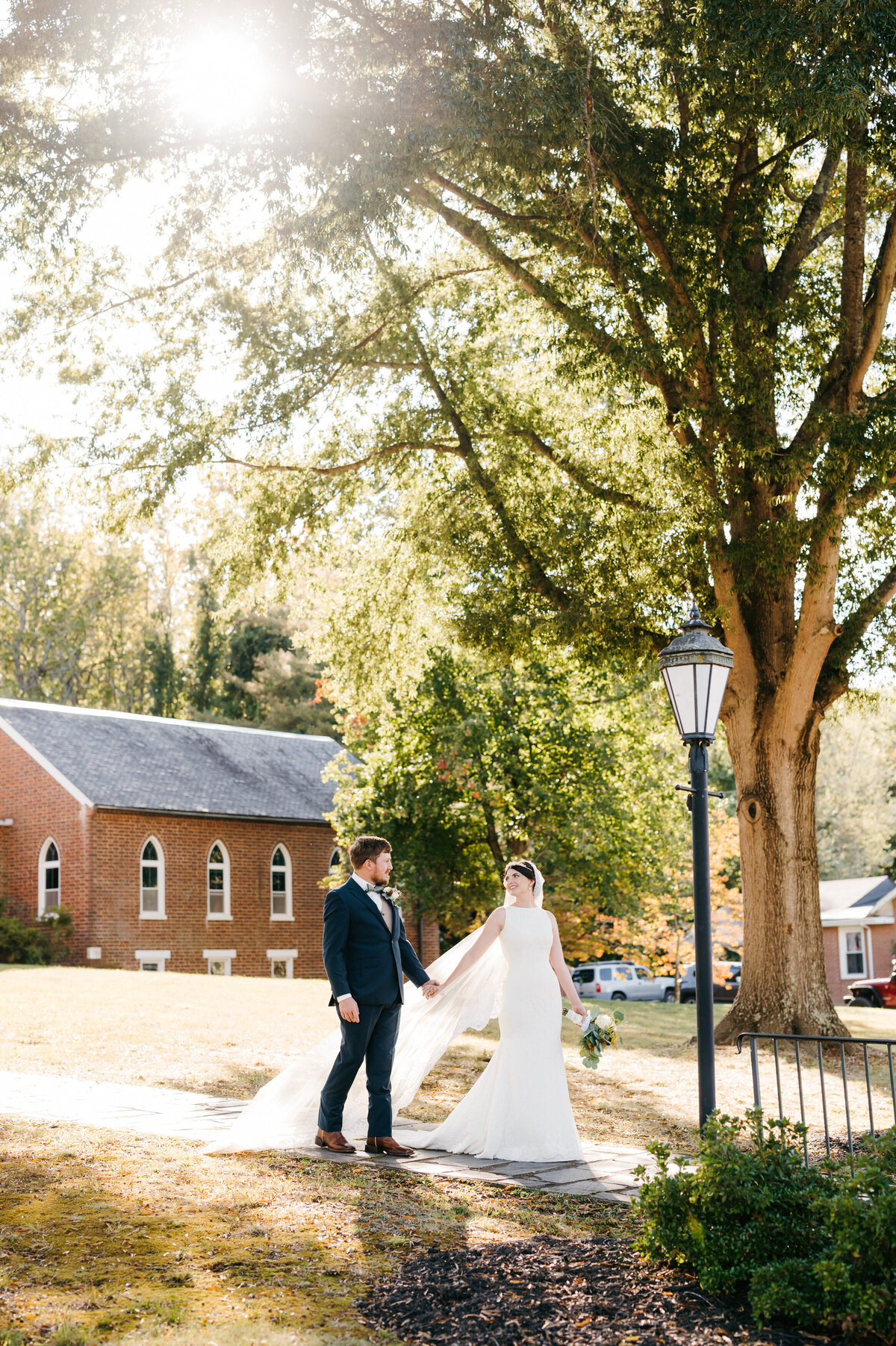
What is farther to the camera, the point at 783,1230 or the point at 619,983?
the point at 619,983

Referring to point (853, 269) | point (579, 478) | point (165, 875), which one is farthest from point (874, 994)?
point (853, 269)

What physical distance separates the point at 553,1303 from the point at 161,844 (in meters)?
29.2

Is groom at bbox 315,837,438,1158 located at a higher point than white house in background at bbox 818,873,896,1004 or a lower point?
higher

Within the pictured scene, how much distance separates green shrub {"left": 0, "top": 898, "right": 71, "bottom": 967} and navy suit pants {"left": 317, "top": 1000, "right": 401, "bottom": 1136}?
2261cm

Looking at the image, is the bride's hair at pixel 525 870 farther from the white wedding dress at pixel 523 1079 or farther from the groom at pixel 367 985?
the groom at pixel 367 985

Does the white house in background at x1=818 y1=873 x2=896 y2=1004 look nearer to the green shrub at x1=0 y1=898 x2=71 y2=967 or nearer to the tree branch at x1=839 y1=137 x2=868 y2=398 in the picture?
the green shrub at x1=0 y1=898 x2=71 y2=967

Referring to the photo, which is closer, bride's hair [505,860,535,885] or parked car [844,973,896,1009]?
bride's hair [505,860,535,885]

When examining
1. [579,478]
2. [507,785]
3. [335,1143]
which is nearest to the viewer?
[335,1143]

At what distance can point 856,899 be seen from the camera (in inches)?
1737

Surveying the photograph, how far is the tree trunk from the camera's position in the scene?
1438cm

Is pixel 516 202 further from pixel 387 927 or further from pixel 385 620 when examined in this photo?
pixel 387 927

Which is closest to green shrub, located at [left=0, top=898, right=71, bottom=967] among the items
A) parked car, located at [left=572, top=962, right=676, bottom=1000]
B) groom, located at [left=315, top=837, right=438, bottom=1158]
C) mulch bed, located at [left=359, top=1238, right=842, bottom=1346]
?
parked car, located at [left=572, top=962, right=676, bottom=1000]

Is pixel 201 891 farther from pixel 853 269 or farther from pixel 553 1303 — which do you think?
pixel 553 1303

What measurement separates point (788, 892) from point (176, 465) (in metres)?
9.45
